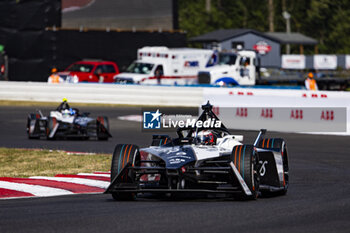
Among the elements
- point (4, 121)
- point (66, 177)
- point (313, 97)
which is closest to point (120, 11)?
point (4, 121)

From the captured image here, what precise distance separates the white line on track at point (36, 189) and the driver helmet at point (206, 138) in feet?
6.06

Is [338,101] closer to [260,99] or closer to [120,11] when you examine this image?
[260,99]

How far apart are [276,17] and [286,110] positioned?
79.8m

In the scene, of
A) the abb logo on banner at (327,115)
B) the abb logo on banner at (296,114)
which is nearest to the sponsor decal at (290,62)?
the abb logo on banner at (296,114)

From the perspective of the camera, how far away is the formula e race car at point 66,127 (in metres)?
20.9

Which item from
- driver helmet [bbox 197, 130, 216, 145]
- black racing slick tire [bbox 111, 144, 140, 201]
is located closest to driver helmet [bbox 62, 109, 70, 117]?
driver helmet [bbox 197, 130, 216, 145]

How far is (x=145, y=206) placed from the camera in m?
9.48

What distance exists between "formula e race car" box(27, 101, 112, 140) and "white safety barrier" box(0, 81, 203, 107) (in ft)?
39.4

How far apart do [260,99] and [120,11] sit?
27.6 metres

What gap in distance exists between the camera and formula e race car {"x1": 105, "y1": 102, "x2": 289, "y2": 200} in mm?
9797

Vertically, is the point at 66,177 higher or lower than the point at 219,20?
lower

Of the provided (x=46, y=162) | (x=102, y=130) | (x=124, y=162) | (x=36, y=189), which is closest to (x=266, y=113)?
(x=102, y=130)

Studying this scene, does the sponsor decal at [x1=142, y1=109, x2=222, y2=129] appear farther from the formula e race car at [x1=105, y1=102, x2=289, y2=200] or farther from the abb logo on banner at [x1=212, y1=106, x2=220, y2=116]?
the abb logo on banner at [x1=212, y1=106, x2=220, y2=116]

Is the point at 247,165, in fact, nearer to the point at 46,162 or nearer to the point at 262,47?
the point at 46,162
